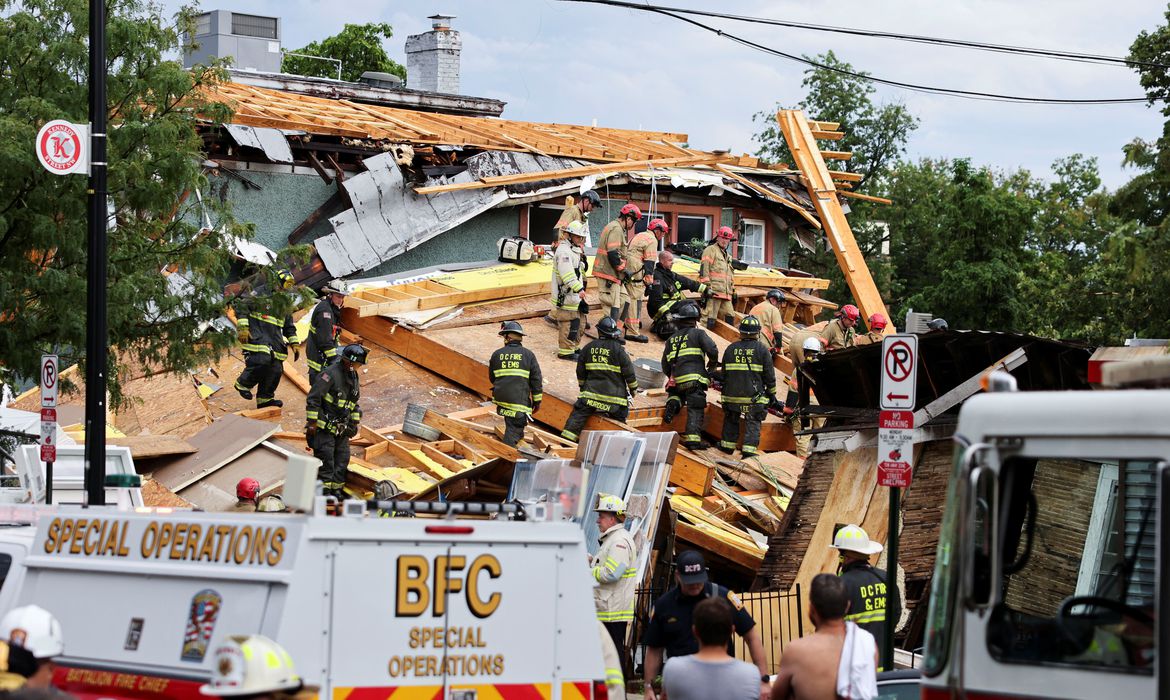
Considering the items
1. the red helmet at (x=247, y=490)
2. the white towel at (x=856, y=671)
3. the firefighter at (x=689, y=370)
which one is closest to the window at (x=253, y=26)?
the firefighter at (x=689, y=370)

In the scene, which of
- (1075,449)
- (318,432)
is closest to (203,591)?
(1075,449)

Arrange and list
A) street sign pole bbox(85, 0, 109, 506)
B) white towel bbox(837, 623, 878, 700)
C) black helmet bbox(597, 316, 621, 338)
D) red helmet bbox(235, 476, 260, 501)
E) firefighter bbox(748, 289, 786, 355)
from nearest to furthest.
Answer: white towel bbox(837, 623, 878, 700)
street sign pole bbox(85, 0, 109, 506)
red helmet bbox(235, 476, 260, 501)
black helmet bbox(597, 316, 621, 338)
firefighter bbox(748, 289, 786, 355)

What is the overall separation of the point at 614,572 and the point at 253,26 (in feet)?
123

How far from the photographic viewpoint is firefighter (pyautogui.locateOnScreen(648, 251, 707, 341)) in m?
22.6

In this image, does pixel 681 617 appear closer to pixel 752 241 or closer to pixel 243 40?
pixel 752 241

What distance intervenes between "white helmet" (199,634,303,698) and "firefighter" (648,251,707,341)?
1736 centimetres

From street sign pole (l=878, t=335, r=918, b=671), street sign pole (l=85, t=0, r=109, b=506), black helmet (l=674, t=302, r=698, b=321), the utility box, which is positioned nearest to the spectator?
street sign pole (l=878, t=335, r=918, b=671)

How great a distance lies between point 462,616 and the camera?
6742mm

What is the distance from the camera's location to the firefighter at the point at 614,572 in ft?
37.0

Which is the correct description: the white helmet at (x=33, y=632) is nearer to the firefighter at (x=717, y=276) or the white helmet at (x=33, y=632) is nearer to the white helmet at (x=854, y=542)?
the white helmet at (x=854, y=542)

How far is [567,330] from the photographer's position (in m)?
20.6

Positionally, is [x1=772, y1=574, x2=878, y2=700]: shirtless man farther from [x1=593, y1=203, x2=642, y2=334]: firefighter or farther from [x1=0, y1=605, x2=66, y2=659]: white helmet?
[x1=593, y1=203, x2=642, y2=334]: firefighter

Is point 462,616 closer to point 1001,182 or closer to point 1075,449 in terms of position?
point 1075,449

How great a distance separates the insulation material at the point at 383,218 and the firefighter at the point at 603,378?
23.6 ft
